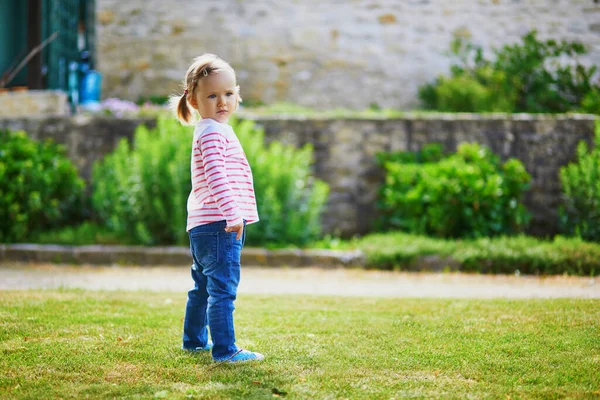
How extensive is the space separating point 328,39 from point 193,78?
9.03 m

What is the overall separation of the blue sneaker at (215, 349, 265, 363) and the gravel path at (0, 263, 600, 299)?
88.2 inches

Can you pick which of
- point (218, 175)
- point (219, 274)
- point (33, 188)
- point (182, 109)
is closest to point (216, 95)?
point (182, 109)

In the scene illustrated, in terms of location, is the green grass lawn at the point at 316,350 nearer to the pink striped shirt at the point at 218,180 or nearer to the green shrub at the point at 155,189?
the pink striped shirt at the point at 218,180

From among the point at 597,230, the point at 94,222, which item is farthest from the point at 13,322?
the point at 597,230

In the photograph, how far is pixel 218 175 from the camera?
11.6ft

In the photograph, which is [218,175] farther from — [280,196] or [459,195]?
[459,195]

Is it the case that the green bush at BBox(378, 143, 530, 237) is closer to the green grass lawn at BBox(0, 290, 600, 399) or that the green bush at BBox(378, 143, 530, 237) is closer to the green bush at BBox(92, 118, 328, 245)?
the green bush at BBox(92, 118, 328, 245)

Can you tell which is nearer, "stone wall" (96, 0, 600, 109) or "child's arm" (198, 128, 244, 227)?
"child's arm" (198, 128, 244, 227)

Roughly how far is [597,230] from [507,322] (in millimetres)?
3949

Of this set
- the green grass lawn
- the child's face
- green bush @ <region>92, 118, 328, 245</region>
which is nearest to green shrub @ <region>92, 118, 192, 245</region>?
green bush @ <region>92, 118, 328, 245</region>

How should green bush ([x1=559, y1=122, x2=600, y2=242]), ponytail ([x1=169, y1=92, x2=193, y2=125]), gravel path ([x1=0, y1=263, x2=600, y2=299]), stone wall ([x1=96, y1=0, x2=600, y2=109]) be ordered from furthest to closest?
stone wall ([x1=96, y1=0, x2=600, y2=109]) → green bush ([x1=559, y1=122, x2=600, y2=242]) → gravel path ([x1=0, y1=263, x2=600, y2=299]) → ponytail ([x1=169, y1=92, x2=193, y2=125])

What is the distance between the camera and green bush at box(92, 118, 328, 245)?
7.78 metres

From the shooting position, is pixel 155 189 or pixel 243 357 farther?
pixel 155 189

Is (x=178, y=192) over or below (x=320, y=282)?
over
